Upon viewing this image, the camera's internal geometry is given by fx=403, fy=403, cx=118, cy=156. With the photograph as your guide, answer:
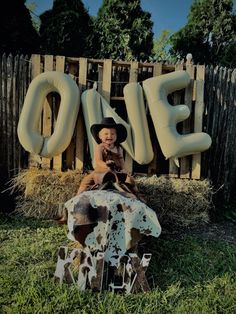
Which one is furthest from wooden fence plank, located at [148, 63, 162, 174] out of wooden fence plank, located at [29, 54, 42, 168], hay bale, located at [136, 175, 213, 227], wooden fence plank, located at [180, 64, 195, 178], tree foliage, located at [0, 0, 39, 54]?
tree foliage, located at [0, 0, 39, 54]

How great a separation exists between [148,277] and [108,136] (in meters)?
1.39

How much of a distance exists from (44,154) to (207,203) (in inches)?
79.4

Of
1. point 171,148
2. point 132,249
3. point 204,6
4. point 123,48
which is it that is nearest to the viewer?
point 132,249

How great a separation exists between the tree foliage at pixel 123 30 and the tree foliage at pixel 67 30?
613 millimetres

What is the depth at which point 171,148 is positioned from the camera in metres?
4.67

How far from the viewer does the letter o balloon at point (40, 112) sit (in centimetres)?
463

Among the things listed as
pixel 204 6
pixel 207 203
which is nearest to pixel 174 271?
pixel 207 203

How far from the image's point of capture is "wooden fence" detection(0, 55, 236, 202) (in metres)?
4.93

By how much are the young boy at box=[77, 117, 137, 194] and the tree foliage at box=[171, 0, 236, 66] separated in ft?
25.3

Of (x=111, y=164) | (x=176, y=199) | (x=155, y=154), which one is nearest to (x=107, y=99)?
(x=155, y=154)

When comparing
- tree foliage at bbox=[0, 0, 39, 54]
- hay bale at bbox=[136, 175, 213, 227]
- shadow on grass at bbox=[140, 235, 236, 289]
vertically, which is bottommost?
shadow on grass at bbox=[140, 235, 236, 289]

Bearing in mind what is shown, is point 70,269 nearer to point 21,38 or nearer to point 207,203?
point 207,203

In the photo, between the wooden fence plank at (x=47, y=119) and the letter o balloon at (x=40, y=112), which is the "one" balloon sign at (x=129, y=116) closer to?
the letter o balloon at (x=40, y=112)

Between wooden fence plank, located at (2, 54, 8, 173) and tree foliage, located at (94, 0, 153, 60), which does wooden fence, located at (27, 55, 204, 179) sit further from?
tree foliage, located at (94, 0, 153, 60)
